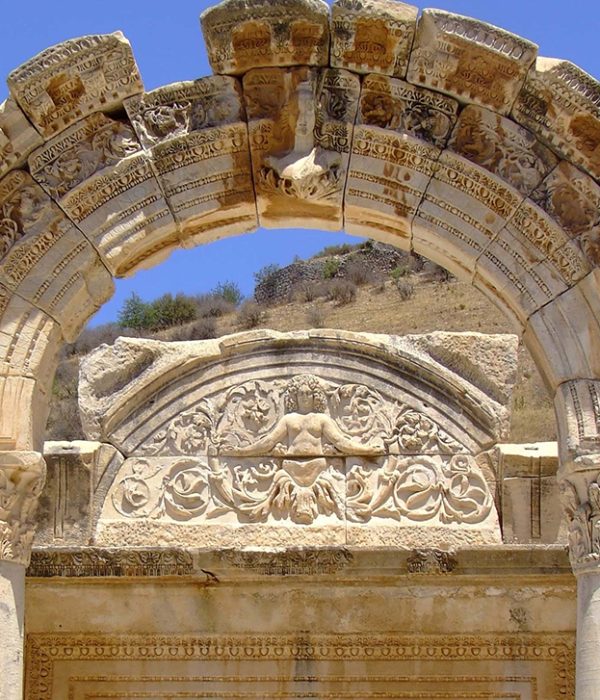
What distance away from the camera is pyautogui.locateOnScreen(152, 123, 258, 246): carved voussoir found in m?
8.67

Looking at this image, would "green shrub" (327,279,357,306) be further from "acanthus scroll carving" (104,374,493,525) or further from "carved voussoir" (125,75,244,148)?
"carved voussoir" (125,75,244,148)

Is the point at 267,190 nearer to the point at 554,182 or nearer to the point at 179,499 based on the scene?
the point at 554,182

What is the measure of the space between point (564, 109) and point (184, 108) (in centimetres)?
214

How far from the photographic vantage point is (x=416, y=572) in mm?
10812

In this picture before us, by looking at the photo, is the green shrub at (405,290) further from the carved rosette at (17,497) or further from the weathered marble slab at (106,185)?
the carved rosette at (17,497)

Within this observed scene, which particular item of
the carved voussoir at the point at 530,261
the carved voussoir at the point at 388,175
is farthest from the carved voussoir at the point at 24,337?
the carved voussoir at the point at 530,261

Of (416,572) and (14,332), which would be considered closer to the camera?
(14,332)

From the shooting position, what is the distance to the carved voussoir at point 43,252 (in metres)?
8.49

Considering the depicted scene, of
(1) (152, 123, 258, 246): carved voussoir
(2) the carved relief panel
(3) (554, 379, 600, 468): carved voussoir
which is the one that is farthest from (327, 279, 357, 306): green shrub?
(3) (554, 379, 600, 468): carved voussoir

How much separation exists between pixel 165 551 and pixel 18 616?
9.61 feet

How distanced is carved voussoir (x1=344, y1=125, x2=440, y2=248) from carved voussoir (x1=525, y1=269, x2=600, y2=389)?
98 centimetres

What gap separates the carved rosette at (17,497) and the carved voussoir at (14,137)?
1.62 m

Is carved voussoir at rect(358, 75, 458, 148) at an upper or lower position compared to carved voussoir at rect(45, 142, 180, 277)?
upper

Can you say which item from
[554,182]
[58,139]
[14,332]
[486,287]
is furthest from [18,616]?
[554,182]
